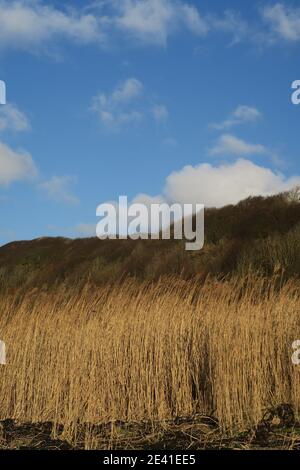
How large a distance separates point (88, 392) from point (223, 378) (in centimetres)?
144

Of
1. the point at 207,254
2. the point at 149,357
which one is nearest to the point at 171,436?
the point at 149,357

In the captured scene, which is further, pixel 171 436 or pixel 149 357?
pixel 149 357

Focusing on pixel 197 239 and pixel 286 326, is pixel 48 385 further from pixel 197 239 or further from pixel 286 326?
pixel 197 239

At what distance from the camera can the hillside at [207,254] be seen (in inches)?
699

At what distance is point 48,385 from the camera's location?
7043 mm

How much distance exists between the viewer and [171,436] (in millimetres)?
5770

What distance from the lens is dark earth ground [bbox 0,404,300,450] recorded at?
542 centimetres

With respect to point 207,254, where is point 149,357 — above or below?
below

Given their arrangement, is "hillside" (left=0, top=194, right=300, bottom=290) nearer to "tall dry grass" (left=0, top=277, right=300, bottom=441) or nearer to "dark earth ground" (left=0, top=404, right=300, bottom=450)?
"tall dry grass" (left=0, top=277, right=300, bottom=441)

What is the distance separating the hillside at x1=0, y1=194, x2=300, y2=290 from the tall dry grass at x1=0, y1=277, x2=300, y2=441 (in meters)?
7.68

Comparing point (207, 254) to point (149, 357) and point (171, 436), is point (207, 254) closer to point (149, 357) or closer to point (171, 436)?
point (149, 357)

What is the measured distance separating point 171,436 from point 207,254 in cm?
1511

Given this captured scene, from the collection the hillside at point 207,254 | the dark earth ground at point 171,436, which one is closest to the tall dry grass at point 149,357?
the dark earth ground at point 171,436
